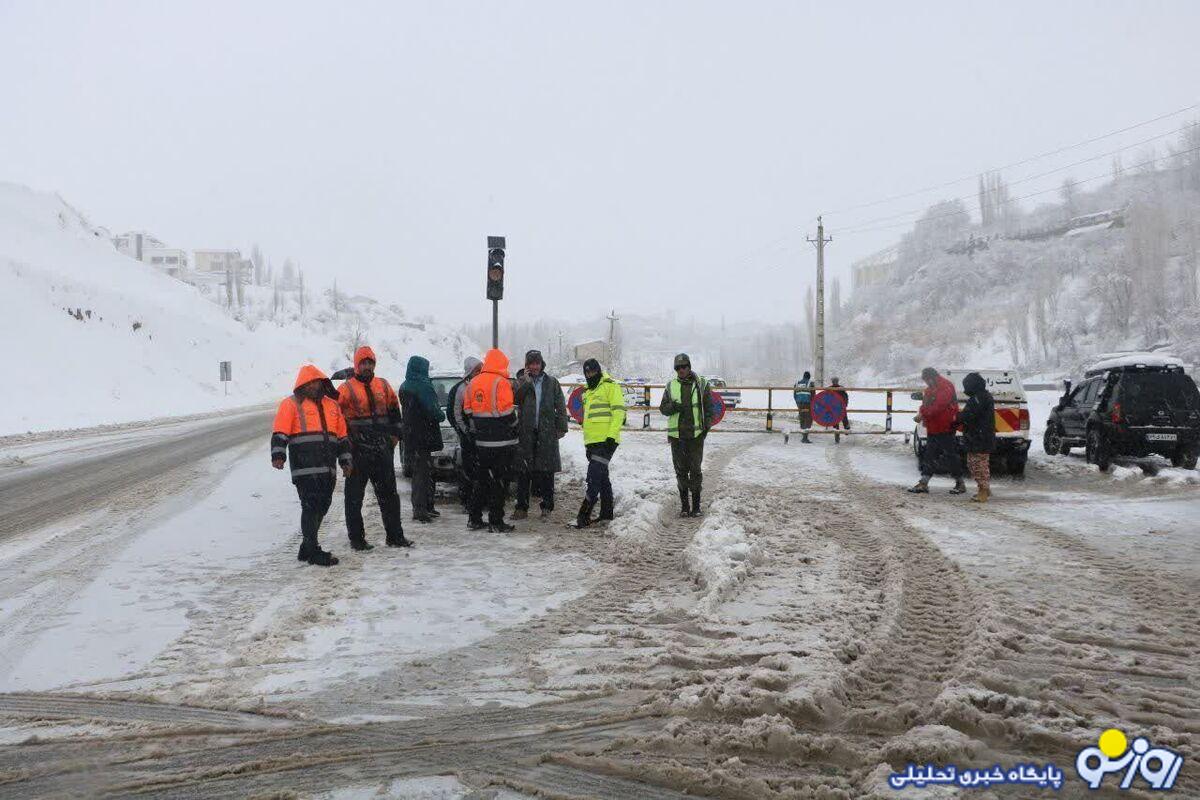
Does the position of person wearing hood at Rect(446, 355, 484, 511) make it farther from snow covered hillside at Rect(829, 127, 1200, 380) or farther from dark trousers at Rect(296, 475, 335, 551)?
snow covered hillside at Rect(829, 127, 1200, 380)

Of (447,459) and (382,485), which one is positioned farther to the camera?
(447,459)

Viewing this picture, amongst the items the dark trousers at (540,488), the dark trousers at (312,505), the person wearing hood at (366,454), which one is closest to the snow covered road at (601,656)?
the dark trousers at (312,505)

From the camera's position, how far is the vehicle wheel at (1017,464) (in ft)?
44.9

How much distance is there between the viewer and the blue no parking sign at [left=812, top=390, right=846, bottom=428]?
704 inches

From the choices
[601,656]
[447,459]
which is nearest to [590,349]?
[447,459]

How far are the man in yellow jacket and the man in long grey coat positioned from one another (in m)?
0.37

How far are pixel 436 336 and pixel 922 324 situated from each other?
295 ft

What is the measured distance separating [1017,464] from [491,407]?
32.9 ft

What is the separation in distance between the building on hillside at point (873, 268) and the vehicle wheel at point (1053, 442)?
137m

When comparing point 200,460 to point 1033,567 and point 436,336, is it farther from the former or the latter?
point 436,336

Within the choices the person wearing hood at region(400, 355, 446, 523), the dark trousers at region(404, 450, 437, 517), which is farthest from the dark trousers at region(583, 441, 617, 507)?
the dark trousers at region(404, 450, 437, 517)

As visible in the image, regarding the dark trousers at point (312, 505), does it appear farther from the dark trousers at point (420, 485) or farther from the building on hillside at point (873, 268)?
the building on hillside at point (873, 268)

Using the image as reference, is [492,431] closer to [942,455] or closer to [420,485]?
[420,485]

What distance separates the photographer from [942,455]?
11562mm
